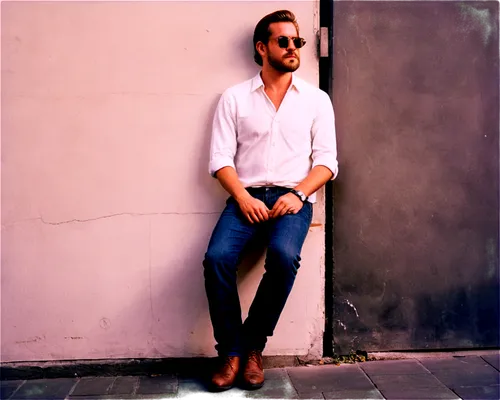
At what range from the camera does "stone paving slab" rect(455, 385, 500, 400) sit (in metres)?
2.89

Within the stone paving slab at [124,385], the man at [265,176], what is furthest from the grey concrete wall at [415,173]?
the stone paving slab at [124,385]

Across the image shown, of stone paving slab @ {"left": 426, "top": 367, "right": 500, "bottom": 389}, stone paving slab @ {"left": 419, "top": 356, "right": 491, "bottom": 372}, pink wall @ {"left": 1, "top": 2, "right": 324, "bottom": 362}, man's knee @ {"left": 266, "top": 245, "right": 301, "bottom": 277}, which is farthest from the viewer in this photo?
stone paving slab @ {"left": 419, "top": 356, "right": 491, "bottom": 372}

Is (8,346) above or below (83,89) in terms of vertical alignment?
below

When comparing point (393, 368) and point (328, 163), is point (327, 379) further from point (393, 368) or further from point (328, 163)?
point (328, 163)

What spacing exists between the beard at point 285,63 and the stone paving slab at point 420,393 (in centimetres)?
186

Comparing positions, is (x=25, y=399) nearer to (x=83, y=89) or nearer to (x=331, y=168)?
(x=83, y=89)

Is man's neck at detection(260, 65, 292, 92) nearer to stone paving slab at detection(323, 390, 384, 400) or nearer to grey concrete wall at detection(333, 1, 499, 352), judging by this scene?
grey concrete wall at detection(333, 1, 499, 352)

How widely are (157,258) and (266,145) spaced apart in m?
0.95

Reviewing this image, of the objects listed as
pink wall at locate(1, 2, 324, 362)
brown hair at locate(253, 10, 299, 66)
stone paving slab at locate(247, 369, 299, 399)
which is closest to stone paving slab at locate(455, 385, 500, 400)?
stone paving slab at locate(247, 369, 299, 399)

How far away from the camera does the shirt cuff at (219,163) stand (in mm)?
3055

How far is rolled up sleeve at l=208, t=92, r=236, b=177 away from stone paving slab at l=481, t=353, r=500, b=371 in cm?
201

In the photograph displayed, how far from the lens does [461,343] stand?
3525 millimetres

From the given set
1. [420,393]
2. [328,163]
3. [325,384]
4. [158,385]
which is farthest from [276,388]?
[328,163]

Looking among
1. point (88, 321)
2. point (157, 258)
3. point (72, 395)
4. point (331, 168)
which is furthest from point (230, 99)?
point (72, 395)
